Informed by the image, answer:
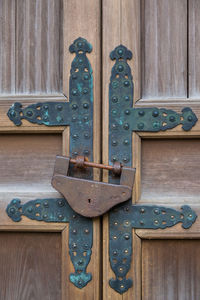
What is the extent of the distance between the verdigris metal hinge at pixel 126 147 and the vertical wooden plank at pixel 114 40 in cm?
1

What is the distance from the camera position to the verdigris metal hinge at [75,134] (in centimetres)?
84

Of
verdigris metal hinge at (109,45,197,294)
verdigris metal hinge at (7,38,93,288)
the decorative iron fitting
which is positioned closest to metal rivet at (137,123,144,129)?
verdigris metal hinge at (109,45,197,294)

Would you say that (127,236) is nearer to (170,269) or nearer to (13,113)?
(170,269)

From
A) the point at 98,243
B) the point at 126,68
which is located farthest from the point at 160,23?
the point at 98,243

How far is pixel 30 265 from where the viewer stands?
87 cm

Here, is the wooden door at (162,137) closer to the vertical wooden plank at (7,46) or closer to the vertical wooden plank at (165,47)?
the vertical wooden plank at (165,47)

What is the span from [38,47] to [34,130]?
196 mm

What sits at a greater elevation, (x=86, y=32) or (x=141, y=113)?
(x=86, y=32)

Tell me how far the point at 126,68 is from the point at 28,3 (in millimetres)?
282

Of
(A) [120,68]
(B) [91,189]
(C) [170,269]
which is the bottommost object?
(C) [170,269]

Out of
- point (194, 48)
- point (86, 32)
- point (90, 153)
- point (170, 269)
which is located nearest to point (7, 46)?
point (86, 32)

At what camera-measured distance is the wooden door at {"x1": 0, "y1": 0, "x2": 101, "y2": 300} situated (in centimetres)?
85

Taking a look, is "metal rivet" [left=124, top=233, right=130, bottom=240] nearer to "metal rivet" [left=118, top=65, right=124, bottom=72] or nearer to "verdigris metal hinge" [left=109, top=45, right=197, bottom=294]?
"verdigris metal hinge" [left=109, top=45, right=197, bottom=294]

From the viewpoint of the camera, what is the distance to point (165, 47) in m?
0.85
